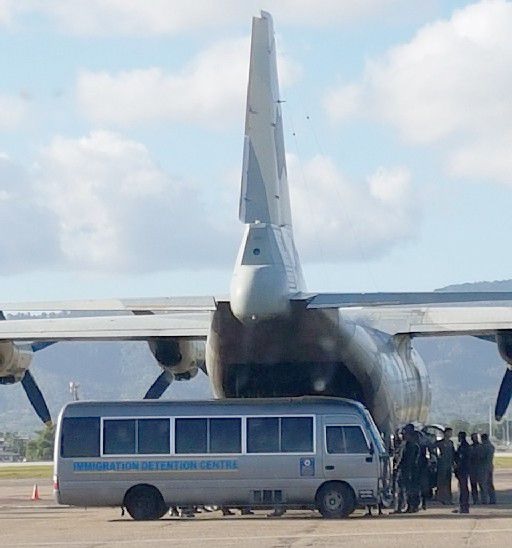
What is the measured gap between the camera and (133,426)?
91.0ft

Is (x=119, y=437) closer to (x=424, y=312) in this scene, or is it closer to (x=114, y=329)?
(x=114, y=329)

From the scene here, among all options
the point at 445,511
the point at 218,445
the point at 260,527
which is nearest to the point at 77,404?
the point at 218,445

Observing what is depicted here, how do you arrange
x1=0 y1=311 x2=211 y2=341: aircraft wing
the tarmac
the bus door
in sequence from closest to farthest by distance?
the tarmac
the bus door
x1=0 y1=311 x2=211 y2=341: aircraft wing

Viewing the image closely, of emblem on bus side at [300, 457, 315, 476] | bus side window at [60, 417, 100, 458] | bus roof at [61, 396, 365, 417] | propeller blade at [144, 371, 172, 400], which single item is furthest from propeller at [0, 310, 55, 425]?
emblem on bus side at [300, 457, 315, 476]

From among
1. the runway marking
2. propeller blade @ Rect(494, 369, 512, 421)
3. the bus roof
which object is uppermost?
propeller blade @ Rect(494, 369, 512, 421)

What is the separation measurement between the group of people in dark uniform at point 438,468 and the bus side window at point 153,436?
4227 millimetres

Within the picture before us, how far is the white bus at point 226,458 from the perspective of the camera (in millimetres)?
27062

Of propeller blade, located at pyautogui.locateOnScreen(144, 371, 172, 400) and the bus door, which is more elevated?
propeller blade, located at pyautogui.locateOnScreen(144, 371, 172, 400)

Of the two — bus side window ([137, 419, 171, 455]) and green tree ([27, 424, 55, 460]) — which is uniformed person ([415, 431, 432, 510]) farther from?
green tree ([27, 424, 55, 460])

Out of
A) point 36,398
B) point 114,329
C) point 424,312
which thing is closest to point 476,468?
point 424,312

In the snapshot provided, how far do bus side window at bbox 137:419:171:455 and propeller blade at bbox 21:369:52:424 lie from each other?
29.4 feet

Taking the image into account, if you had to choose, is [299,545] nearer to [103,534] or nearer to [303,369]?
[103,534]

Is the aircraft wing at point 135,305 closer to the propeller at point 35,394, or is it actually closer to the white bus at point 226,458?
the white bus at point 226,458

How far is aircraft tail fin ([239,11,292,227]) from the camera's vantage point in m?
27.2
